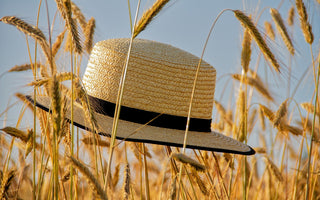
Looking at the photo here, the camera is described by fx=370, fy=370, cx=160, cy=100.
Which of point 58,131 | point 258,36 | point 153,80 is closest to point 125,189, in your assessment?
point 58,131

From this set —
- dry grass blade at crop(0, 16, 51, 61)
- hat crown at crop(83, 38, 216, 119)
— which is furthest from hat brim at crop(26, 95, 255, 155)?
dry grass blade at crop(0, 16, 51, 61)

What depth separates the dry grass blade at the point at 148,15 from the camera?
1.33 meters

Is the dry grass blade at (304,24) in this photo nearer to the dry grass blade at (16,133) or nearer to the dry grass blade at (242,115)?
the dry grass blade at (242,115)

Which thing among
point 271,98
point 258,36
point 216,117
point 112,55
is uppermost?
point 258,36

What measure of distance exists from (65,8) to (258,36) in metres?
0.89

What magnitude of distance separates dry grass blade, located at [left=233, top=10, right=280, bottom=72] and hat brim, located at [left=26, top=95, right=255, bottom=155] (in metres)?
→ 0.45

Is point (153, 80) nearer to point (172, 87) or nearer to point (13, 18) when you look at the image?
point (172, 87)

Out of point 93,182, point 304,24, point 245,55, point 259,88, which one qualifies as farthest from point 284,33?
point 93,182

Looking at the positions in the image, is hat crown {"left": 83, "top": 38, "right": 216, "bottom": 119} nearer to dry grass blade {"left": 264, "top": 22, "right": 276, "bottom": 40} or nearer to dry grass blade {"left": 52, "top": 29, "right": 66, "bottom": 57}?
dry grass blade {"left": 52, "top": 29, "right": 66, "bottom": 57}

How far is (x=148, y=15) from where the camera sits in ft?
4.48

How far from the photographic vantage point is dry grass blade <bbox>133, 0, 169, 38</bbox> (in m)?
1.33

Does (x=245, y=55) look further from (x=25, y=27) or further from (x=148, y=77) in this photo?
(x=25, y=27)

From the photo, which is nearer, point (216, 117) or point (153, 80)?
point (153, 80)

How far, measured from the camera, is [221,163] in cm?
265
